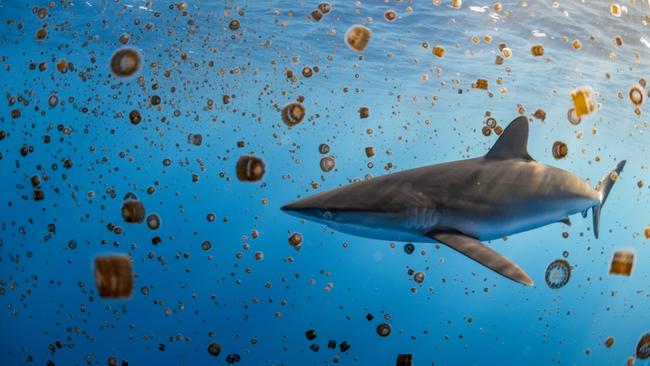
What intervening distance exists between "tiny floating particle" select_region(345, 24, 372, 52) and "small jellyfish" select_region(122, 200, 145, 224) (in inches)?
334


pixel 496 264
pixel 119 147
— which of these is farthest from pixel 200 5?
pixel 119 147

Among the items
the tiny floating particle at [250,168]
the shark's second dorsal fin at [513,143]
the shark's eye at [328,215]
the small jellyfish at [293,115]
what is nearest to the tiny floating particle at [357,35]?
the small jellyfish at [293,115]

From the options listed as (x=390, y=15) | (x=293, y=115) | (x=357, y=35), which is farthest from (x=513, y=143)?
(x=357, y=35)

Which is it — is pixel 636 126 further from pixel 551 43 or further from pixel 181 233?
pixel 181 233

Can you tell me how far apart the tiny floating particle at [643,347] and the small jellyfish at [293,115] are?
7.18 m

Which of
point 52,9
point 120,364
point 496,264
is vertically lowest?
point 120,364

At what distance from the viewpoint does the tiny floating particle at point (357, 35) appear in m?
14.1

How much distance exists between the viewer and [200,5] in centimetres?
1284

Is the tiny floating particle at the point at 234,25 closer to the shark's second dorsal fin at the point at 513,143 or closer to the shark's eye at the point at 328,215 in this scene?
the shark's second dorsal fin at the point at 513,143

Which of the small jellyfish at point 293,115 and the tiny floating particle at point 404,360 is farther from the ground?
the small jellyfish at point 293,115

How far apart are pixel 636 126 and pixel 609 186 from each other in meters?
22.0

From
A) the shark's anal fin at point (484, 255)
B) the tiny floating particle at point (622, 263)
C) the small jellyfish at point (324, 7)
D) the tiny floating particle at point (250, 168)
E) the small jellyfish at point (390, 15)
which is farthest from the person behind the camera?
the small jellyfish at point (324, 7)

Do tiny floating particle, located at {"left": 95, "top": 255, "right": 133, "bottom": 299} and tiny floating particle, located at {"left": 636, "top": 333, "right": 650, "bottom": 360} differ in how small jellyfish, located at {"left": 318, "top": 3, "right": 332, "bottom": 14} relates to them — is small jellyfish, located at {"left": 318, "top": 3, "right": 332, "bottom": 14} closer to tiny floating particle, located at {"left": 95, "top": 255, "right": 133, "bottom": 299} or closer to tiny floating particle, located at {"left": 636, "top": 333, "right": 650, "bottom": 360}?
tiny floating particle, located at {"left": 95, "top": 255, "right": 133, "bottom": 299}

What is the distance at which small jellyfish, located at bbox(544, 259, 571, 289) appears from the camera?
7473mm
